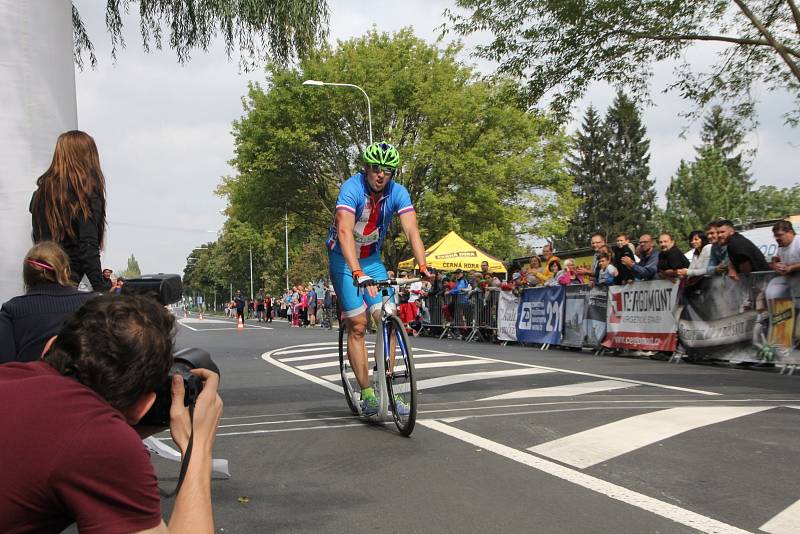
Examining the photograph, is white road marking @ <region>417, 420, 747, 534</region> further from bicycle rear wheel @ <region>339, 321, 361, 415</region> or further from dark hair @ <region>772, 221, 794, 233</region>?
dark hair @ <region>772, 221, 794, 233</region>

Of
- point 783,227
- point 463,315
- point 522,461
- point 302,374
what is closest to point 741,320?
point 783,227

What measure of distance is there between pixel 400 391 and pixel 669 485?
2112mm

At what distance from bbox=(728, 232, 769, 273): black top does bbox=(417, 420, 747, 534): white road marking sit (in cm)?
683

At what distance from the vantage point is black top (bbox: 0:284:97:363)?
11.4ft

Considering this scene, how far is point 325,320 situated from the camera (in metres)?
33.1

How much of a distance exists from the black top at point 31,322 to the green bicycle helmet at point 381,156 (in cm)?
276

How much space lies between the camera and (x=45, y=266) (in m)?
3.55

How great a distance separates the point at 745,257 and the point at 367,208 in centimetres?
679

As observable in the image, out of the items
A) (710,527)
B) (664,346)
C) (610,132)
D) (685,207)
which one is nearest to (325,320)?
(664,346)

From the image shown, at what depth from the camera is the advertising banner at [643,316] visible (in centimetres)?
1212

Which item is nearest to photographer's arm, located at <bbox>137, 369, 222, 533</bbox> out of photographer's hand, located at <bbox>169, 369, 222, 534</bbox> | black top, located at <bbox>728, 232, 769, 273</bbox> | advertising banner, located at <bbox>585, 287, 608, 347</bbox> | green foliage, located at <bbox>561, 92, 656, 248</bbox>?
photographer's hand, located at <bbox>169, 369, 222, 534</bbox>

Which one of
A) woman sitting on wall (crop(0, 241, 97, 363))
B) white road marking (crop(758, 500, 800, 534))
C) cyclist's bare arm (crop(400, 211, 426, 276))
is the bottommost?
white road marking (crop(758, 500, 800, 534))

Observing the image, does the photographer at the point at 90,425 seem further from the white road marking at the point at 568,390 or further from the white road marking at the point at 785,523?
the white road marking at the point at 568,390

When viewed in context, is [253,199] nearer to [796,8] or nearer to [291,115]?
[291,115]
